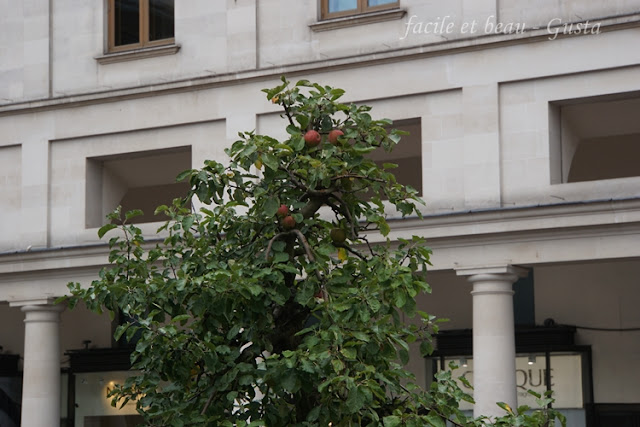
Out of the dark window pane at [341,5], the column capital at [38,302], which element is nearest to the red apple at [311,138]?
the dark window pane at [341,5]

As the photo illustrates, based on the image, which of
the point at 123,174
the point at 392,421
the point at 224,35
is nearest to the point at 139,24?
the point at 224,35

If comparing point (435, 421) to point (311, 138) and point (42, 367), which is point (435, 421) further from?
point (42, 367)

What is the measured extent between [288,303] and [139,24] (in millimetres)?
17190

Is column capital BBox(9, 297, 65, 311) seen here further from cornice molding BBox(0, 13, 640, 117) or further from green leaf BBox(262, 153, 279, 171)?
green leaf BBox(262, 153, 279, 171)

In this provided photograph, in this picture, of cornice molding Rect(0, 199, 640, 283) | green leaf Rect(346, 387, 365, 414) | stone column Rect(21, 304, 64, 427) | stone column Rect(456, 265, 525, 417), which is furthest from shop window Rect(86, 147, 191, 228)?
green leaf Rect(346, 387, 365, 414)

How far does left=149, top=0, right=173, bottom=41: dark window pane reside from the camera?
83.0 feet

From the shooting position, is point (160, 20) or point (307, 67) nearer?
point (307, 67)

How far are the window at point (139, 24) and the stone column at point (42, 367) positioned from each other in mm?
5885

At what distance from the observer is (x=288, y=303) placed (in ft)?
31.0

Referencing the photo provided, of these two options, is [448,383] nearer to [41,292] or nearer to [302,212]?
[302,212]

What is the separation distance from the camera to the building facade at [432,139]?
2106cm

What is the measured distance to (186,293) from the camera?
889 centimetres

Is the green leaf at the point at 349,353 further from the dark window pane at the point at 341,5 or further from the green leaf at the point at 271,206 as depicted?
the dark window pane at the point at 341,5

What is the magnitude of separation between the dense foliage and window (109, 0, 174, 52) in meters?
16.0
